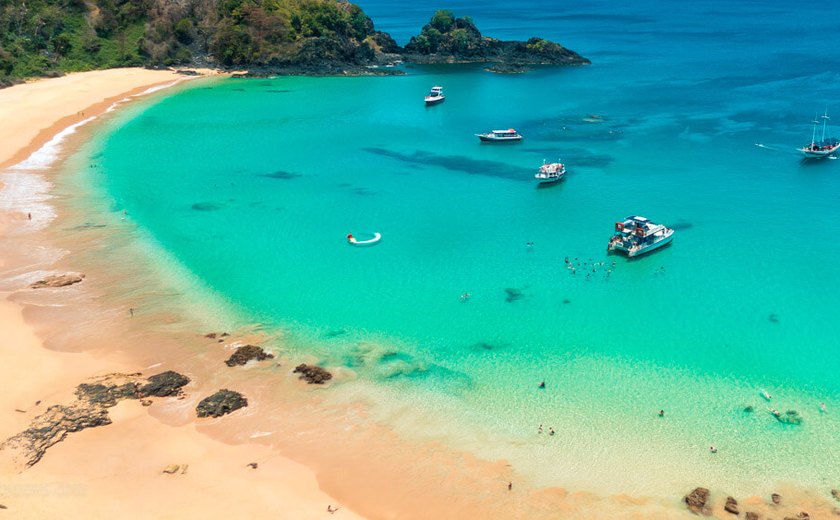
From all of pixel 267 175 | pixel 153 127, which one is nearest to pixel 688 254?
pixel 267 175

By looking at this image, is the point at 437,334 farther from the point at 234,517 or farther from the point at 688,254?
the point at 688,254

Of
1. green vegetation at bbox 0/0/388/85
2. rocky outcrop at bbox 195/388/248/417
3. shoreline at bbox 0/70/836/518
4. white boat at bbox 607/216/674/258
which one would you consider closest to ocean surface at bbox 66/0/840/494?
white boat at bbox 607/216/674/258

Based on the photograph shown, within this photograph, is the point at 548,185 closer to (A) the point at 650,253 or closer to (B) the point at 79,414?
(A) the point at 650,253

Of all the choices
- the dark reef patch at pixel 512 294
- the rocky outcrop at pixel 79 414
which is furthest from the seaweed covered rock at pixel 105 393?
the dark reef patch at pixel 512 294

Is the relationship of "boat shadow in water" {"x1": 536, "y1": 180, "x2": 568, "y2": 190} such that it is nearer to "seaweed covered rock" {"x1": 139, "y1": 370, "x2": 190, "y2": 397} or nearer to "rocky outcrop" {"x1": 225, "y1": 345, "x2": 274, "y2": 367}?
"rocky outcrop" {"x1": 225, "y1": 345, "x2": 274, "y2": 367}

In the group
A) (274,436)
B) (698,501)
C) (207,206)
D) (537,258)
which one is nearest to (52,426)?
(274,436)

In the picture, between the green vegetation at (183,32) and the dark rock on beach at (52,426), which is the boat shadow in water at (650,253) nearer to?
the dark rock on beach at (52,426)
